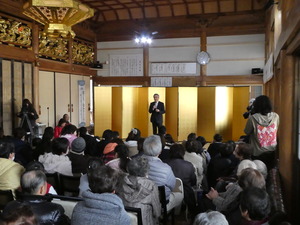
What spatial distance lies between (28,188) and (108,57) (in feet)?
30.5

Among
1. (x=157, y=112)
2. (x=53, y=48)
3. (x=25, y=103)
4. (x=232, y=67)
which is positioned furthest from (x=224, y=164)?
(x=53, y=48)

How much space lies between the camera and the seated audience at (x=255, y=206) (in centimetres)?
193

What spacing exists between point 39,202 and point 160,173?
1243mm

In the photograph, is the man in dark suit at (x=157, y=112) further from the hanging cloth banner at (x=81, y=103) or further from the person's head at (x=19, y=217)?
the person's head at (x=19, y=217)

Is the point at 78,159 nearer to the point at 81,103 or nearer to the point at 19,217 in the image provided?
the point at 19,217

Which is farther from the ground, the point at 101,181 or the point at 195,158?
the point at 101,181

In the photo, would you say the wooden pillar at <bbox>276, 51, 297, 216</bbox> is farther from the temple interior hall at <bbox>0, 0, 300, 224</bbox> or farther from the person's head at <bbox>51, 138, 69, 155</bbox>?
the temple interior hall at <bbox>0, 0, 300, 224</bbox>

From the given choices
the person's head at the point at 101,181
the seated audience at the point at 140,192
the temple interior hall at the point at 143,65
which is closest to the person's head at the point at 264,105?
the seated audience at the point at 140,192

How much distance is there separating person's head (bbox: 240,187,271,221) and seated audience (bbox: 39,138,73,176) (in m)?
2.28

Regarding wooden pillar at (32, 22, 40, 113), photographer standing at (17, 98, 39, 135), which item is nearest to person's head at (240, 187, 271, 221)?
photographer standing at (17, 98, 39, 135)

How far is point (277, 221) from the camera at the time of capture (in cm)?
193

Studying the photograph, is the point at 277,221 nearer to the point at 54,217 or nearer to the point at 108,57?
the point at 54,217

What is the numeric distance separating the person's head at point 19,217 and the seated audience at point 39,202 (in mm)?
280

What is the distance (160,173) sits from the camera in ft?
10.4
